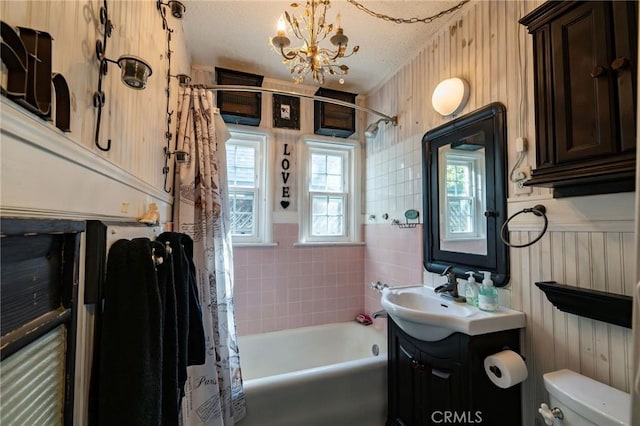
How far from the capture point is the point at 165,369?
2.72ft

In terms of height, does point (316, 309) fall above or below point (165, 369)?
below

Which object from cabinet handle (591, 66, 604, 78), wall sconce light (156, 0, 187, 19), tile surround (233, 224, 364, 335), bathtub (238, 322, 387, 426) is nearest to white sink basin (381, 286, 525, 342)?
bathtub (238, 322, 387, 426)

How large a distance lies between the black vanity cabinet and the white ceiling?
1968 mm

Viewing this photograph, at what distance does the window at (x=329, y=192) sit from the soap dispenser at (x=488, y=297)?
1546 millimetres

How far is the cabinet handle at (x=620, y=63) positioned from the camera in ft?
2.78

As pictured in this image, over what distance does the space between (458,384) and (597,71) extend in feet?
4.42

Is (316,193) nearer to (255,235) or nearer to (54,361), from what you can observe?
(255,235)

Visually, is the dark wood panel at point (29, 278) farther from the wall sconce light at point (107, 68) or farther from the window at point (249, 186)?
the window at point (249, 186)

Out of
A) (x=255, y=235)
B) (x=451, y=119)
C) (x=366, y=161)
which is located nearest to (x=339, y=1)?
(x=451, y=119)

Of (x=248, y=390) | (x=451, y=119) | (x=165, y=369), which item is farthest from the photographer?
(x=451, y=119)

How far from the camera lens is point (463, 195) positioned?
177 centimetres

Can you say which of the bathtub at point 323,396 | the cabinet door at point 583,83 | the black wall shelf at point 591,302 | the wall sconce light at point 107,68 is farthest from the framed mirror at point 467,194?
the wall sconce light at point 107,68

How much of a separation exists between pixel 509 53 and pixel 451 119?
45 cm

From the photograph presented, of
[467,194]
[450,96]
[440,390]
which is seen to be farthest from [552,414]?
[450,96]
